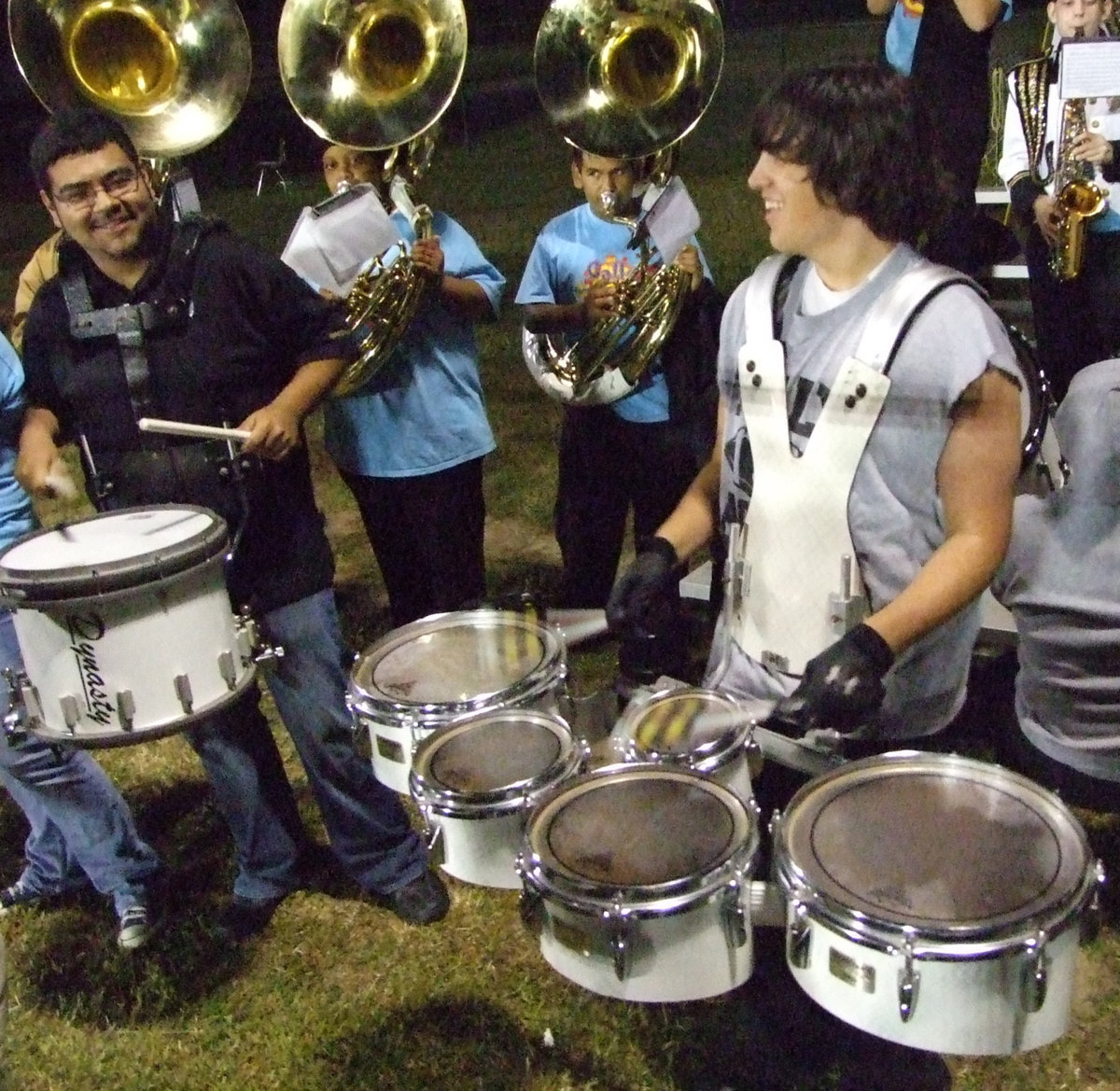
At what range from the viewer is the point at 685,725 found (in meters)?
2.05

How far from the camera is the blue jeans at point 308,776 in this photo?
9.53 ft

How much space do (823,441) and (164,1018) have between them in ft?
7.24

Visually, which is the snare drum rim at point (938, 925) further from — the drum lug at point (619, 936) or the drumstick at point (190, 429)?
the drumstick at point (190, 429)

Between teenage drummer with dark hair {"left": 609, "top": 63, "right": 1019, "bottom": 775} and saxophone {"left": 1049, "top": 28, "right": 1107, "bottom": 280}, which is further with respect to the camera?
saxophone {"left": 1049, "top": 28, "right": 1107, "bottom": 280}

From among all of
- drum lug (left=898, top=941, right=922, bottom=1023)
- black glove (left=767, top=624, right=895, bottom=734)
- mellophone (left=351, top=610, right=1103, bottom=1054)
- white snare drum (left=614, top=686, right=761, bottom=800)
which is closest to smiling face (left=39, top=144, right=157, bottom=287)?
mellophone (left=351, top=610, right=1103, bottom=1054)

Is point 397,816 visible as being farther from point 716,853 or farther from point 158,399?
point 716,853

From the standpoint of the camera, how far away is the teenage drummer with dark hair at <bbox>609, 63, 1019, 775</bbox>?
6.19ft

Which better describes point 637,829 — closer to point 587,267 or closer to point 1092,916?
point 1092,916

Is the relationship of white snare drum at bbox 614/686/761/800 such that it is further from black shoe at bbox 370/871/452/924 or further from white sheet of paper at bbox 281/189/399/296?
white sheet of paper at bbox 281/189/399/296

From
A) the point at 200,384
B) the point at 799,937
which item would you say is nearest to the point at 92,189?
the point at 200,384

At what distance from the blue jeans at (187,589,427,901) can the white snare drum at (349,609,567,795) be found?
0.53m

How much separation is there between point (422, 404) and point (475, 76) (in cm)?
2322

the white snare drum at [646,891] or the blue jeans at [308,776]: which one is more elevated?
the white snare drum at [646,891]

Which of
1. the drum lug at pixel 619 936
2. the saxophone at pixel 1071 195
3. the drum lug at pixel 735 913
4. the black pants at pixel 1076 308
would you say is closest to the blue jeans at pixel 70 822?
the drum lug at pixel 619 936
